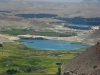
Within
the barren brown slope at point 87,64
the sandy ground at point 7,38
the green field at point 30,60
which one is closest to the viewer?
the barren brown slope at point 87,64

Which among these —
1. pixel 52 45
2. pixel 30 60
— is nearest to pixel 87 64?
pixel 30 60

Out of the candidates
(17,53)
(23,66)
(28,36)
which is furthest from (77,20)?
(23,66)

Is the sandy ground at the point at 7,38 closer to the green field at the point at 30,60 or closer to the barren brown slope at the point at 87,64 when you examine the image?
the green field at the point at 30,60

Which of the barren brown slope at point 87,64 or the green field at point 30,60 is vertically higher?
the barren brown slope at point 87,64

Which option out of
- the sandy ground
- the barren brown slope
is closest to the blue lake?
the sandy ground

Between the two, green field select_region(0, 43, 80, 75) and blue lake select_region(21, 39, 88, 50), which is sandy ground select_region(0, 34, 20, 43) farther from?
green field select_region(0, 43, 80, 75)

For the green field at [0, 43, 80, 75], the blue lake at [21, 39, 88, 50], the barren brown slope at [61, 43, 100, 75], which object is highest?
the barren brown slope at [61, 43, 100, 75]

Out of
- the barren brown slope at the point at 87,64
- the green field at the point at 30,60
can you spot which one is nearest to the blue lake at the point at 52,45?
the green field at the point at 30,60

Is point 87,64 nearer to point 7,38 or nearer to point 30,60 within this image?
point 30,60

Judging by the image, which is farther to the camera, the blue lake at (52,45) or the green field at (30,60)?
the blue lake at (52,45)
